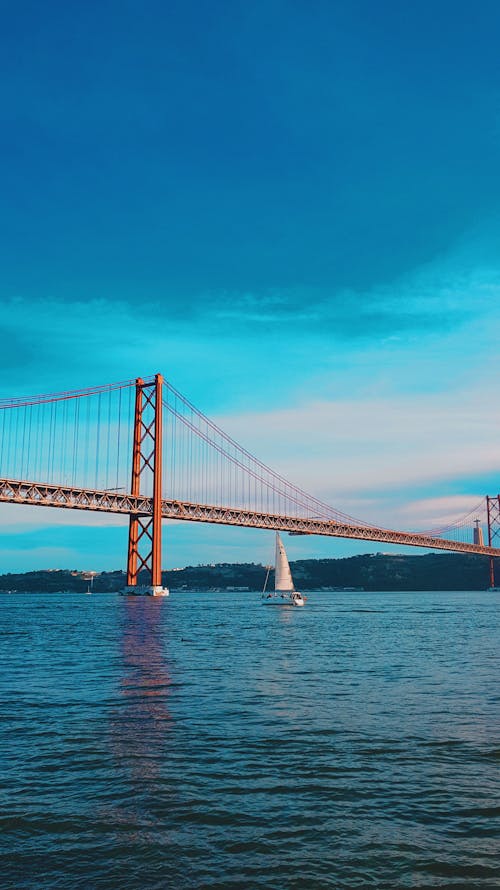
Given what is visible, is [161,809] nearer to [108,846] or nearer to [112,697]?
[108,846]

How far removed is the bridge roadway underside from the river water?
60.7 meters

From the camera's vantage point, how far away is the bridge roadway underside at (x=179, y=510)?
80.6 metres

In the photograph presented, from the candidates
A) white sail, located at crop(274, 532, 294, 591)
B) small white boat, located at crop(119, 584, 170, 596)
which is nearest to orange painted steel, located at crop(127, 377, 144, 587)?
small white boat, located at crop(119, 584, 170, 596)

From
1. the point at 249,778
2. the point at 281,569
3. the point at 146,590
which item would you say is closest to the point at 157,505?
the point at 146,590

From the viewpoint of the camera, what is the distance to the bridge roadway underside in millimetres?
80562

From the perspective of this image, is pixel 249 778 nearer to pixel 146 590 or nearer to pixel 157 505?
pixel 157 505

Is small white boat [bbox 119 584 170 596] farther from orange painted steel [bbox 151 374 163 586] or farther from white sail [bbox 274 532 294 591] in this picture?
white sail [bbox 274 532 294 591]

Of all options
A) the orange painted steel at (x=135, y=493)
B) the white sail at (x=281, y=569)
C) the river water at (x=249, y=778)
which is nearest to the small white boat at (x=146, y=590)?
the orange painted steel at (x=135, y=493)

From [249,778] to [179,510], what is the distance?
278ft

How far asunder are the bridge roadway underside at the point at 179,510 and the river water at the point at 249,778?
6073 centimetres

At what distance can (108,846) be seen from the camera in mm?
7738

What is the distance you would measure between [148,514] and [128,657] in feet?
217

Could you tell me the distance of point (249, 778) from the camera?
1030cm

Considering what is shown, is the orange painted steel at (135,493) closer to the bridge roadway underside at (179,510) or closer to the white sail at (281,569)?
the bridge roadway underside at (179,510)
